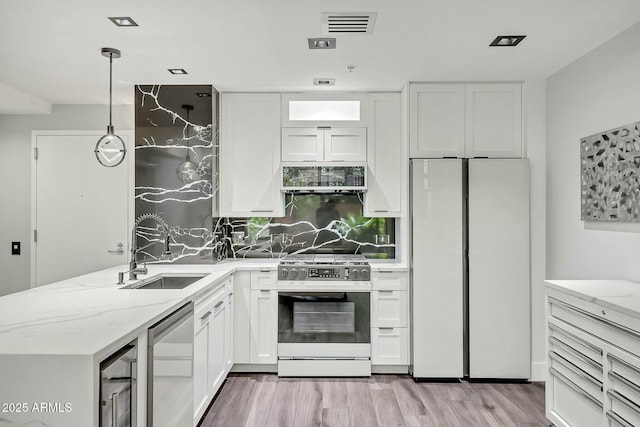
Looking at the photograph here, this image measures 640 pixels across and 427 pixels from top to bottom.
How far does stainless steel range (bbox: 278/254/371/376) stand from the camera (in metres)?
3.62

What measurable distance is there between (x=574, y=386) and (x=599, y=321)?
494 mm

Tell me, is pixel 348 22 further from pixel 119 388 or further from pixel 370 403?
pixel 370 403

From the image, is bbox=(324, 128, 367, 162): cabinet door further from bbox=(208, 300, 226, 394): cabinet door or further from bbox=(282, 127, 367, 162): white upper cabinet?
bbox=(208, 300, 226, 394): cabinet door

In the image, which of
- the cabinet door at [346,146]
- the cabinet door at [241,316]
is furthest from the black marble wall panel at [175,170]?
the cabinet door at [346,146]

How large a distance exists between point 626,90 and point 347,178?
2.10 metres

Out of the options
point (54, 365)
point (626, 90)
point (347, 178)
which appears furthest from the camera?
point (347, 178)

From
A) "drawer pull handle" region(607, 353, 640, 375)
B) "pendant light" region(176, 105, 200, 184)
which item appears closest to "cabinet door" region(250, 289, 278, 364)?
"pendant light" region(176, 105, 200, 184)

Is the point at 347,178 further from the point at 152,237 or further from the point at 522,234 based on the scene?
the point at 152,237

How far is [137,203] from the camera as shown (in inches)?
151

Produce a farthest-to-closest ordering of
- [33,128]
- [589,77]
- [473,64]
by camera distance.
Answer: [33,128]
[473,64]
[589,77]

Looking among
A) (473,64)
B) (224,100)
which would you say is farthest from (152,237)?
(473,64)

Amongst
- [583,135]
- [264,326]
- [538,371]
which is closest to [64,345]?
[264,326]

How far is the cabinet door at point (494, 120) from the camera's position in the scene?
3.64 meters

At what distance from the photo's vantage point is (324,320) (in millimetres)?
3629
